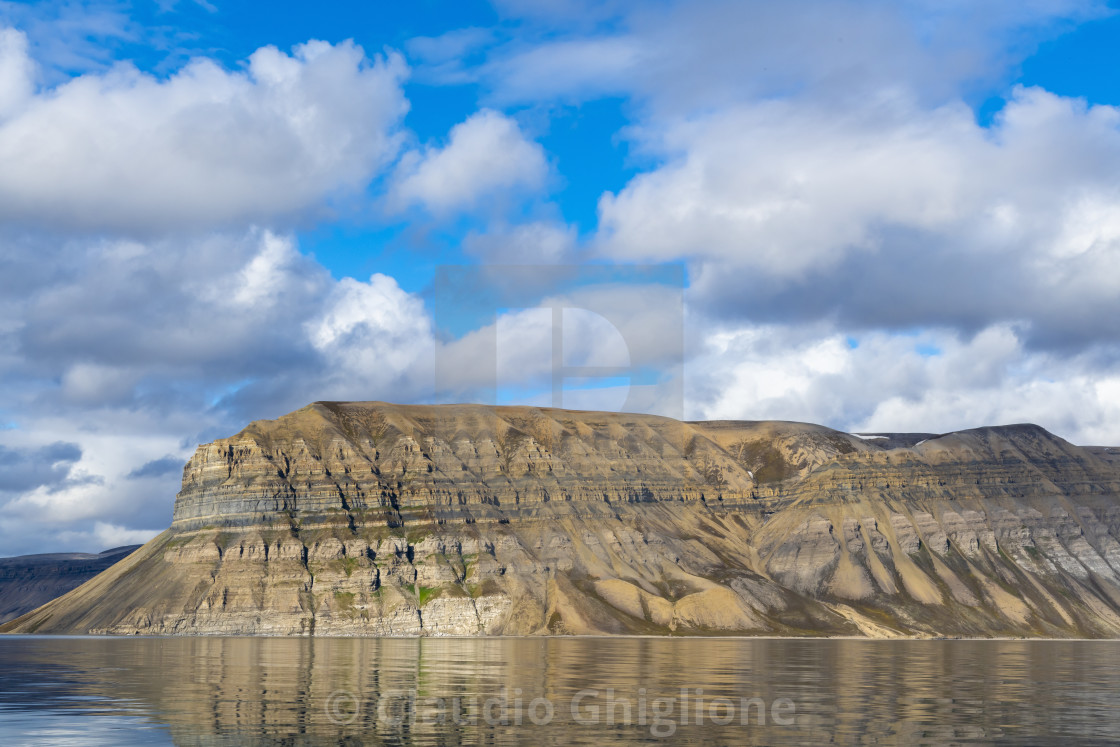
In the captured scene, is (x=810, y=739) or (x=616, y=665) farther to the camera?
(x=616, y=665)

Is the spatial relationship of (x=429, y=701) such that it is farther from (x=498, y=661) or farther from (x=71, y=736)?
(x=498, y=661)

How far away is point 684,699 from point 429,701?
64.2ft

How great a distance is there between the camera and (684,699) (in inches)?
3115

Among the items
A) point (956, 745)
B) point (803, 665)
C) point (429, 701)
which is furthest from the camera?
point (803, 665)

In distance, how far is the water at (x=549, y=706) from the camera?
57.7m

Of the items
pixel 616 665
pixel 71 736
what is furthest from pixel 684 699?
pixel 616 665

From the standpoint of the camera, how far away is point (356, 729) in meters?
59.6

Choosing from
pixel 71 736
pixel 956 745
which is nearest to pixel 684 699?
pixel 956 745

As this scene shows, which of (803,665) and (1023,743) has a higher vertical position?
(1023,743)

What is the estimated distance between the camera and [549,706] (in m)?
73.2

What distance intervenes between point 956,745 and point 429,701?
38.9 meters

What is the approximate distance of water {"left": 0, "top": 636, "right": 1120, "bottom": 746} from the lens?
57688 millimetres

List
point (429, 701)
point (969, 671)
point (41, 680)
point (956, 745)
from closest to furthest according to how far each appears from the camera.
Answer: point (956, 745)
point (429, 701)
point (41, 680)
point (969, 671)

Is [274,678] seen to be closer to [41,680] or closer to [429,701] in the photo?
[41,680]
